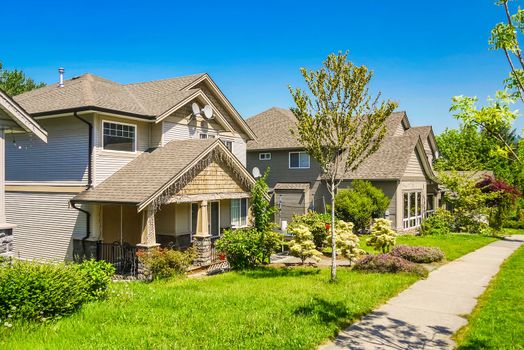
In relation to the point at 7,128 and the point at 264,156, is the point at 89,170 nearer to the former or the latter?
the point at 7,128

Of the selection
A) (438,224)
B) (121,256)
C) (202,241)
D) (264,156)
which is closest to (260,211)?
(202,241)

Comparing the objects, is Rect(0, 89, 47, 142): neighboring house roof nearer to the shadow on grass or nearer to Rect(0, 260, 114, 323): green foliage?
Rect(0, 260, 114, 323): green foliage

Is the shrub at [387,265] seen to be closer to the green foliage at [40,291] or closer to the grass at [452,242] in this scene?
the grass at [452,242]

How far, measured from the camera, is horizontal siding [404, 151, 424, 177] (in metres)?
29.9

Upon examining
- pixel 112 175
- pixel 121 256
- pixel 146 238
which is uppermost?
pixel 112 175

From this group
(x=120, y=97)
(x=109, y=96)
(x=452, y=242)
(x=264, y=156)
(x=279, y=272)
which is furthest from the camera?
(x=264, y=156)

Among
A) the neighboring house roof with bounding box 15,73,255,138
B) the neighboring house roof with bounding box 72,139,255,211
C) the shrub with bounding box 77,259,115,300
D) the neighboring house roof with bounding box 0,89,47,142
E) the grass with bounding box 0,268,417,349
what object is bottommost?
the grass with bounding box 0,268,417,349

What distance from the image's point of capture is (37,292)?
8.55 meters

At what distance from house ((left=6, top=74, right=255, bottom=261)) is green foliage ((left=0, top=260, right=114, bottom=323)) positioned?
5.38m

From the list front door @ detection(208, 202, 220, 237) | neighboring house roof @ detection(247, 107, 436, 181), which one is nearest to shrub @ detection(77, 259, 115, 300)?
front door @ detection(208, 202, 220, 237)

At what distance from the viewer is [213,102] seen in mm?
23766

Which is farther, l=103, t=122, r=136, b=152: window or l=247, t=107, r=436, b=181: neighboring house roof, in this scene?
l=247, t=107, r=436, b=181: neighboring house roof

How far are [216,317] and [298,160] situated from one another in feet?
79.2

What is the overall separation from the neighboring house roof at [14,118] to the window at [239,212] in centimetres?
1112
